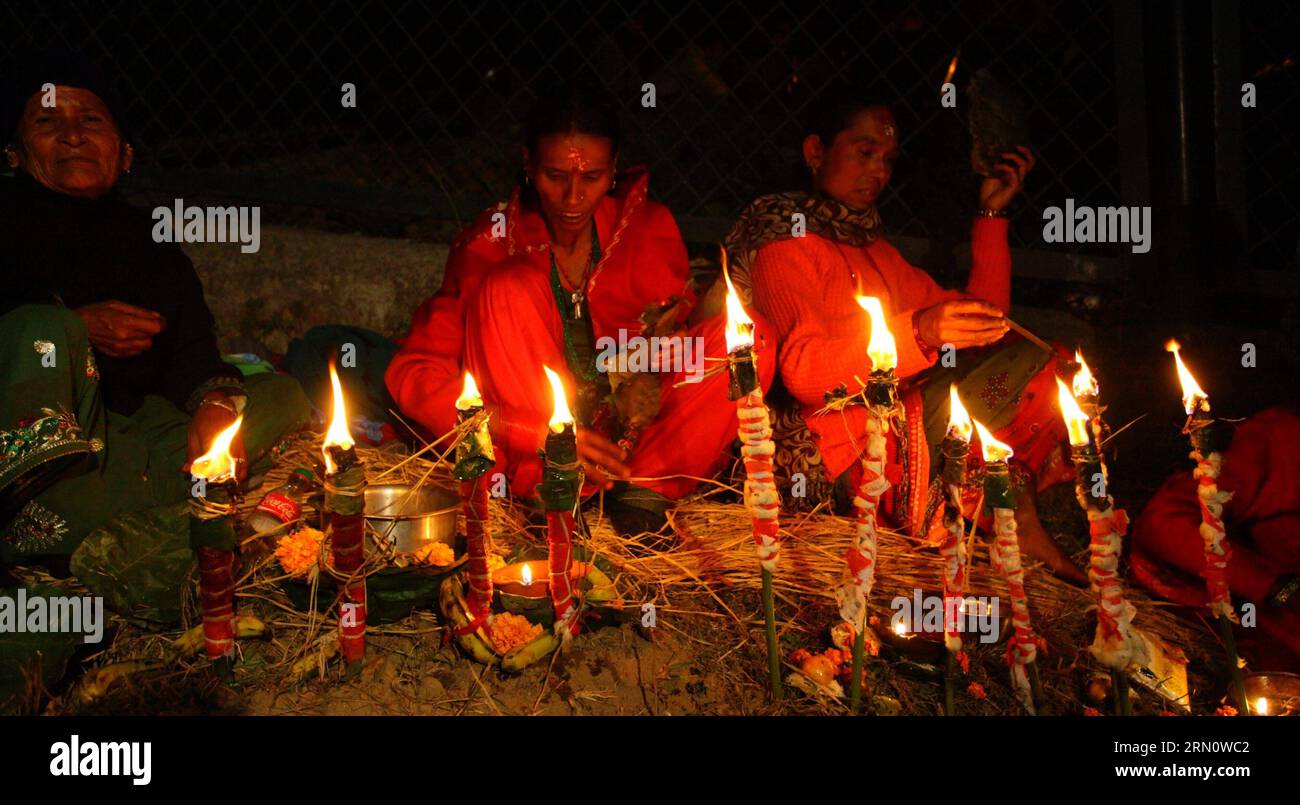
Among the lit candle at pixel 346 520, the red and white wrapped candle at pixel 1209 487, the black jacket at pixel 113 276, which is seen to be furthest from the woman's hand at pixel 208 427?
the red and white wrapped candle at pixel 1209 487

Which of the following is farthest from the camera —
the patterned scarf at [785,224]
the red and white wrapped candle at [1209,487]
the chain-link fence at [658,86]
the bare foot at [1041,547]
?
the chain-link fence at [658,86]

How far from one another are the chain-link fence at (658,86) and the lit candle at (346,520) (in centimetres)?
227

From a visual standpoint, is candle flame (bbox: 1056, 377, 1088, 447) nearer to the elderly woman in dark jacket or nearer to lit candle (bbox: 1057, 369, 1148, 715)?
lit candle (bbox: 1057, 369, 1148, 715)

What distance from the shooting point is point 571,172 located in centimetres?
338

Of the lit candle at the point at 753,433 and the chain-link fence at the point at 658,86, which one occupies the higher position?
the chain-link fence at the point at 658,86

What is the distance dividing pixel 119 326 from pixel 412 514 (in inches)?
49.9

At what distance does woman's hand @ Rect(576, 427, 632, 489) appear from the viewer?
305cm

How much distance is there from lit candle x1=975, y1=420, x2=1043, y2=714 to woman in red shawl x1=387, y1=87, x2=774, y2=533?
1335mm

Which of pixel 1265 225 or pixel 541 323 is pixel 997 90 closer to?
pixel 1265 225

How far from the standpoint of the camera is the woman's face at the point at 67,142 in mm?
3295

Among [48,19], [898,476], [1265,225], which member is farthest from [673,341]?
[48,19]

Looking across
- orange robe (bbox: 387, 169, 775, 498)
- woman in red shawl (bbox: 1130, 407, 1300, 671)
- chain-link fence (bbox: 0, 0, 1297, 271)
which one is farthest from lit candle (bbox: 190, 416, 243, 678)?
woman in red shawl (bbox: 1130, 407, 1300, 671)

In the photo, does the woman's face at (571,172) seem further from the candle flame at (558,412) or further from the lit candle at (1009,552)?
the lit candle at (1009,552)

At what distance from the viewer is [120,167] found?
3504 mm
